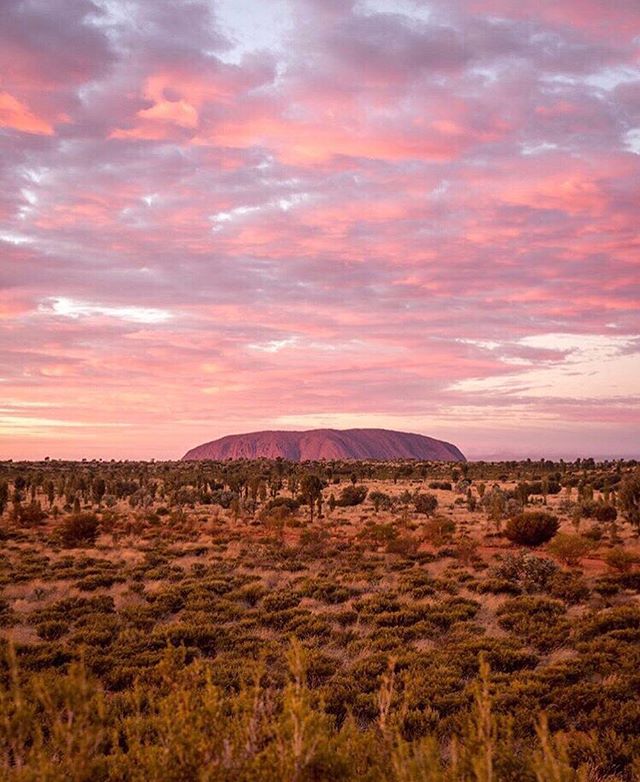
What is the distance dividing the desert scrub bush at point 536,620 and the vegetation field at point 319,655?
83mm

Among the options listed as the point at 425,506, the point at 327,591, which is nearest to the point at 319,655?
the point at 327,591

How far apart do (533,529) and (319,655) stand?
65.7ft

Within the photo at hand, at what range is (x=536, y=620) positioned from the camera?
16.5 metres

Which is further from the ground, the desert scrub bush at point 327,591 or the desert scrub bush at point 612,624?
the desert scrub bush at point 612,624

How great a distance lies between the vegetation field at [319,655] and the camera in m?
5.69

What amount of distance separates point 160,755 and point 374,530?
2643 cm

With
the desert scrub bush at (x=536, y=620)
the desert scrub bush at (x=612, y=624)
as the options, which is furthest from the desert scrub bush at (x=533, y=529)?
the desert scrub bush at (x=612, y=624)

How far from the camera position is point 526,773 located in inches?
290

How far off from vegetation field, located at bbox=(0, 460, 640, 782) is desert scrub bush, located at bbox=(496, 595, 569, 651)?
8 cm

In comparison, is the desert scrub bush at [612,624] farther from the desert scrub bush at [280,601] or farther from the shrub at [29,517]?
the shrub at [29,517]

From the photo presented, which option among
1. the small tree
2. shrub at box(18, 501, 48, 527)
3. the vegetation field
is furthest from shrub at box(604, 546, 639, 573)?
shrub at box(18, 501, 48, 527)

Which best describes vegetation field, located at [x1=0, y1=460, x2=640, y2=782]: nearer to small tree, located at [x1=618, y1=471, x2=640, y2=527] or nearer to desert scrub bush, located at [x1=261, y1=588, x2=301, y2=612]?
desert scrub bush, located at [x1=261, y1=588, x2=301, y2=612]

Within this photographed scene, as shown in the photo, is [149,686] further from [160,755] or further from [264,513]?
[264,513]

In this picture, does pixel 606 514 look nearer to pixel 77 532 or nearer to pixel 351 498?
pixel 351 498
